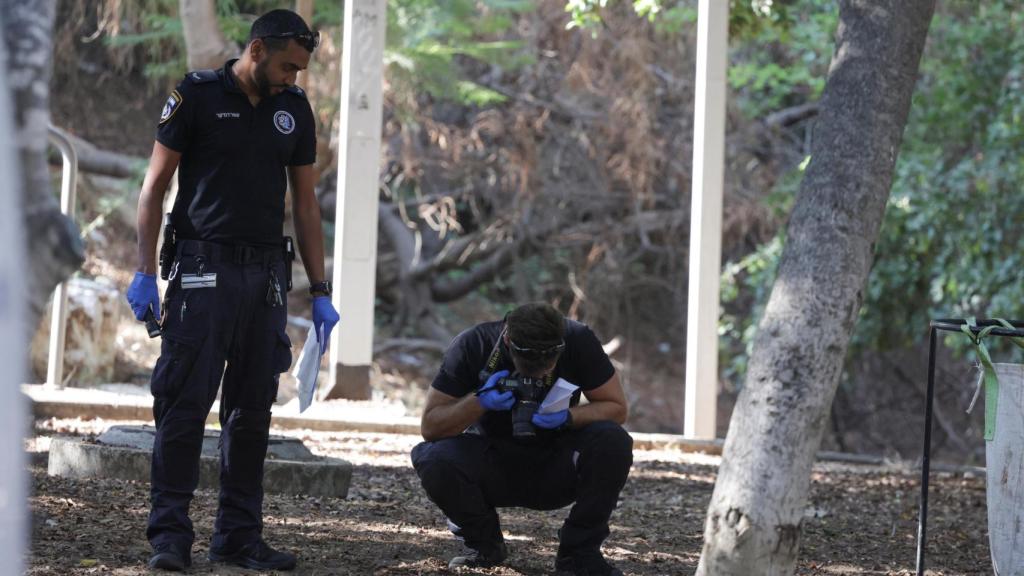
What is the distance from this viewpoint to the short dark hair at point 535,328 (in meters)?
4.13

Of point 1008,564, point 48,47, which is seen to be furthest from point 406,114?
point 48,47

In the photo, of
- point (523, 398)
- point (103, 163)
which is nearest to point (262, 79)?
point (523, 398)

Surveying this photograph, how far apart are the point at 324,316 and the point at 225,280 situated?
0.44m

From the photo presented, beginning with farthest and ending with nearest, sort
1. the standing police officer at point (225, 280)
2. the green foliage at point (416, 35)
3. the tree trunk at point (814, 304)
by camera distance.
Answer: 1. the green foliage at point (416, 35)
2. the standing police officer at point (225, 280)
3. the tree trunk at point (814, 304)

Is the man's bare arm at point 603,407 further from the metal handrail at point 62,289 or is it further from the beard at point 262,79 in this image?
the metal handrail at point 62,289

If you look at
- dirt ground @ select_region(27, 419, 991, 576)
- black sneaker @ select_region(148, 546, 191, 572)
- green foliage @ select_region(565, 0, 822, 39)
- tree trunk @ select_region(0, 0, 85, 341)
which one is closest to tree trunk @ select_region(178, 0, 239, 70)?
green foliage @ select_region(565, 0, 822, 39)

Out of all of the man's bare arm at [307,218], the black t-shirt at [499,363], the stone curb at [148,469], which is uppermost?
the man's bare arm at [307,218]

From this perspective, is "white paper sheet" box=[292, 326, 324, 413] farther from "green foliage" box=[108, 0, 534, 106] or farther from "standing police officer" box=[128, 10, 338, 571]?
"green foliage" box=[108, 0, 534, 106]

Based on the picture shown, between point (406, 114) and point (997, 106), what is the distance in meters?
5.41

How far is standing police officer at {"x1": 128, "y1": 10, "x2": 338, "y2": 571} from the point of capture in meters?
3.99

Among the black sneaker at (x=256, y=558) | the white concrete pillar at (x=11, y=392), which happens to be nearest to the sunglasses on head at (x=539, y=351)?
the black sneaker at (x=256, y=558)

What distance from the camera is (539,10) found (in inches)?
535

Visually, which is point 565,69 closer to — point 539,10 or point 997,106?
point 539,10

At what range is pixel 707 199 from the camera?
796cm
